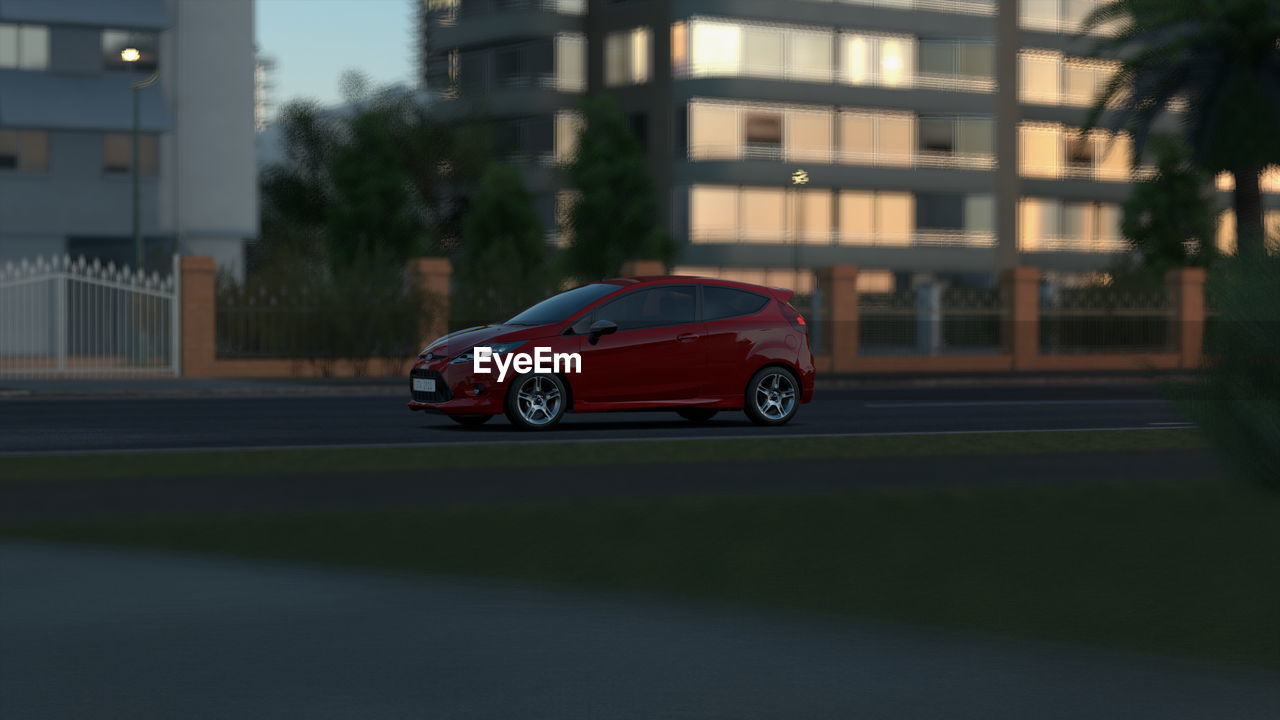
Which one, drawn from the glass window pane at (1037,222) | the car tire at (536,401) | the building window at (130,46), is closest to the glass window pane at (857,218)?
the glass window pane at (1037,222)

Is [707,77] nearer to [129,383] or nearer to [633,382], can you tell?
[129,383]

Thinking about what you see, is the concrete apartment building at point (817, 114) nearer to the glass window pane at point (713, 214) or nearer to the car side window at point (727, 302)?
the glass window pane at point (713, 214)

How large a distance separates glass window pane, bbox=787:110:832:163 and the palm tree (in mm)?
25913

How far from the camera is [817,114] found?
216ft

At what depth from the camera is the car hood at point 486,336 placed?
17922 mm

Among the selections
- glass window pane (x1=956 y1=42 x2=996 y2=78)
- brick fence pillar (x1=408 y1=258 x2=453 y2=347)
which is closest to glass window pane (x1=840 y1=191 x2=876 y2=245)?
glass window pane (x1=956 y1=42 x2=996 y2=78)

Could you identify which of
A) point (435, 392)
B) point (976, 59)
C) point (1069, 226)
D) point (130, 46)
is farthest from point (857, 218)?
point (435, 392)

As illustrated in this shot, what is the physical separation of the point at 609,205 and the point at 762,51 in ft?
39.3

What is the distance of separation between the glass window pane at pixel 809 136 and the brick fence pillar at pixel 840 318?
29.3 m

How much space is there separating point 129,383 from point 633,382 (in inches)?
525

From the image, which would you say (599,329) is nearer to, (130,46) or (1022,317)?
(1022,317)

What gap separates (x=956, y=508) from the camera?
12.0 metres

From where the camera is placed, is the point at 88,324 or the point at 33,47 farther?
the point at 33,47

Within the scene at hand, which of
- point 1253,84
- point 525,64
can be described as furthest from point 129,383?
point 525,64
